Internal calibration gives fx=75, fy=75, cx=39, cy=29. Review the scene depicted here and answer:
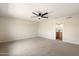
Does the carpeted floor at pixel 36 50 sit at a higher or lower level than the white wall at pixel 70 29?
lower

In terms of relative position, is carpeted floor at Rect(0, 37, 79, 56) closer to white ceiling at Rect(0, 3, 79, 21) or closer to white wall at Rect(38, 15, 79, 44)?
white wall at Rect(38, 15, 79, 44)

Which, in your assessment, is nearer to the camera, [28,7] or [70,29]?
[28,7]

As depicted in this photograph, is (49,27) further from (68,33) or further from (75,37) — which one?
(75,37)

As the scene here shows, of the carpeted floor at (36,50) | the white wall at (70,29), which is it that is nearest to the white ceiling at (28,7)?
→ the carpeted floor at (36,50)

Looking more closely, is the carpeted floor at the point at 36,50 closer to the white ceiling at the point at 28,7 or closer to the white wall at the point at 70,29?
the white wall at the point at 70,29

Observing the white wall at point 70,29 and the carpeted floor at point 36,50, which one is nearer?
the carpeted floor at point 36,50

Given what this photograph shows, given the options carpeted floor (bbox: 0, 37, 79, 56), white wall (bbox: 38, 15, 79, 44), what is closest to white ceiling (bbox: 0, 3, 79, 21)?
carpeted floor (bbox: 0, 37, 79, 56)

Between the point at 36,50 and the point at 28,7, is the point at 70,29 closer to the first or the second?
the point at 36,50

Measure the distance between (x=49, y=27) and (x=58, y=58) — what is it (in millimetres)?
4052

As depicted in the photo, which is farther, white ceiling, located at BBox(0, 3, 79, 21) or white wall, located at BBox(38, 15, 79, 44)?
white wall, located at BBox(38, 15, 79, 44)

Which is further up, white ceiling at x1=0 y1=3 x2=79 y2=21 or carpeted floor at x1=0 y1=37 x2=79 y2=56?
white ceiling at x1=0 y1=3 x2=79 y2=21

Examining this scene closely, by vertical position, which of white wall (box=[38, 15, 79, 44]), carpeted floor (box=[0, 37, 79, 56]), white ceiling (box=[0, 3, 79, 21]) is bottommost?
carpeted floor (box=[0, 37, 79, 56])

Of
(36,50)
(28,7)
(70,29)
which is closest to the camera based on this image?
(28,7)

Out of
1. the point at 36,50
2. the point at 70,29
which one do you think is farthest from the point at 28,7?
the point at 70,29
